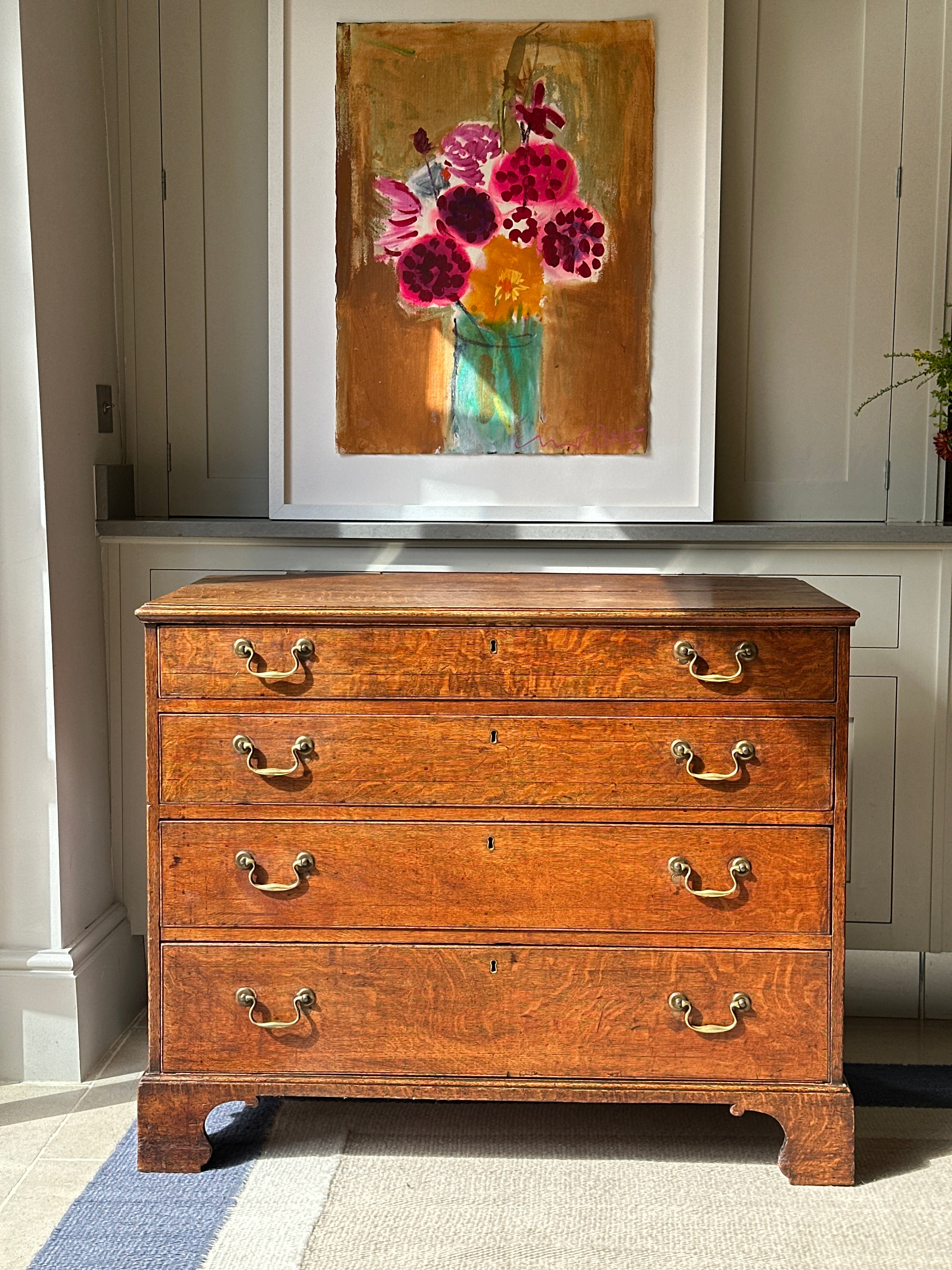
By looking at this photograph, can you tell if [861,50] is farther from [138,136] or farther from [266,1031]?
[266,1031]

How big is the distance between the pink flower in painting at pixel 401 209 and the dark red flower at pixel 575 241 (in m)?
0.28

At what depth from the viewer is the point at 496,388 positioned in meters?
2.72

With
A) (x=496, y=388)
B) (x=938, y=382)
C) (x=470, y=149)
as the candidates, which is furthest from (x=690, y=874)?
(x=470, y=149)

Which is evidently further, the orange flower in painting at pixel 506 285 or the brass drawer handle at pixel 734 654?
the orange flower in painting at pixel 506 285

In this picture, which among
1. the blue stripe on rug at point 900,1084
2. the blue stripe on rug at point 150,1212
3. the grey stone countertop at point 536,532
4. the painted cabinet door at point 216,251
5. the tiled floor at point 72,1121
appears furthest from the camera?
the painted cabinet door at point 216,251

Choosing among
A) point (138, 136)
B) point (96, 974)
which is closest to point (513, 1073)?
point (96, 974)

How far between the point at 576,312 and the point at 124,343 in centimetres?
104

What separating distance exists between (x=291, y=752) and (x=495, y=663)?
1.26ft

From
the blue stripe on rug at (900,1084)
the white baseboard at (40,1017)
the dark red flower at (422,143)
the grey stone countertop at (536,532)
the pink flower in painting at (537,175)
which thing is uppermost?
the dark red flower at (422,143)

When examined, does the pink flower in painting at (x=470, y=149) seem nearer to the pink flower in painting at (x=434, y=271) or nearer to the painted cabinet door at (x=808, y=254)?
the pink flower in painting at (x=434, y=271)

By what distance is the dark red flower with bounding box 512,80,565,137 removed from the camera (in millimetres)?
2660

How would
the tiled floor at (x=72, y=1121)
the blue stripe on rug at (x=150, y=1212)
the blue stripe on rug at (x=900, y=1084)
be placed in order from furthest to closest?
the blue stripe on rug at (x=900, y=1084) → the tiled floor at (x=72, y=1121) → the blue stripe on rug at (x=150, y=1212)

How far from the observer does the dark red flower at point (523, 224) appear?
2.68 metres

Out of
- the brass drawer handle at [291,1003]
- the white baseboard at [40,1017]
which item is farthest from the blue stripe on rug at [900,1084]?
the white baseboard at [40,1017]
